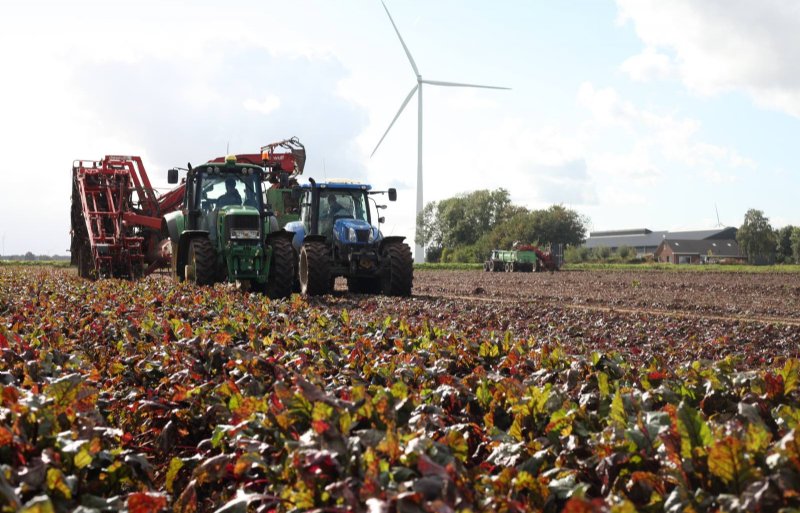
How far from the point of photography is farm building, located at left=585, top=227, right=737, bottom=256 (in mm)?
147500

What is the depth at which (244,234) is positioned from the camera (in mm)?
18531

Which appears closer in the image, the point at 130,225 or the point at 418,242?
the point at 130,225

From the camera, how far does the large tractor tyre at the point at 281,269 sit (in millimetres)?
18297

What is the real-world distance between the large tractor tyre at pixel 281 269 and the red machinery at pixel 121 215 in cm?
576

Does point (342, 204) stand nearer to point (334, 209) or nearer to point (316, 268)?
point (334, 209)

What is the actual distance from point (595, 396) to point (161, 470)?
2.44 meters

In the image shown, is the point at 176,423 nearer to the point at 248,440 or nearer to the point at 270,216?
the point at 248,440

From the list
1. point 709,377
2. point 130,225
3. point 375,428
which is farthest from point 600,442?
point 130,225

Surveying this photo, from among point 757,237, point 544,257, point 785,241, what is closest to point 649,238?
point 785,241

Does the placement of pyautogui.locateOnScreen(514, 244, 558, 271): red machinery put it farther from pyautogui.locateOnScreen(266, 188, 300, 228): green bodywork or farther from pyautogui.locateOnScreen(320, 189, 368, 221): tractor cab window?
pyautogui.locateOnScreen(320, 189, 368, 221): tractor cab window

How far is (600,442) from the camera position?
322 cm

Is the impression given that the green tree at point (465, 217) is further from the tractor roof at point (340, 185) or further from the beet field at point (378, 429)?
the beet field at point (378, 429)

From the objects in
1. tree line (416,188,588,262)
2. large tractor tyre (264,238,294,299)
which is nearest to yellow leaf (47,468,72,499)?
large tractor tyre (264,238,294,299)

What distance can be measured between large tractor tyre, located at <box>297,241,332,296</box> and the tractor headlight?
1366 millimetres
